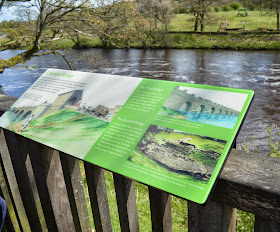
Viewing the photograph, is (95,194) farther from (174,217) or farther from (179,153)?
(174,217)

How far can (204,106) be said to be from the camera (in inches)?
39.1

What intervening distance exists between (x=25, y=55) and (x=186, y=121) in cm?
1337

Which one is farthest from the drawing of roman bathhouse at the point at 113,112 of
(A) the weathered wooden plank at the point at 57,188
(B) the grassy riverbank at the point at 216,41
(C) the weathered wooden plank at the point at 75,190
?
(B) the grassy riverbank at the point at 216,41

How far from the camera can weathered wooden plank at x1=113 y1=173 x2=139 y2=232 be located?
4.00 ft

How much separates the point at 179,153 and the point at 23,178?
4.44 feet

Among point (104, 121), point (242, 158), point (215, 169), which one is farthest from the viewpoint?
point (104, 121)

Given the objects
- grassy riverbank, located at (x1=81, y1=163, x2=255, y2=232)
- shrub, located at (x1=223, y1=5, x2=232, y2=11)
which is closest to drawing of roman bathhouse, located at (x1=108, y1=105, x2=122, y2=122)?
grassy riverbank, located at (x1=81, y1=163, x2=255, y2=232)

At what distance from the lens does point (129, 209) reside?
128 centimetres

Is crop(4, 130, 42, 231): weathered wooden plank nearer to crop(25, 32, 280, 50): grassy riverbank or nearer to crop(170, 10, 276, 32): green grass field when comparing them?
crop(25, 32, 280, 50): grassy riverbank

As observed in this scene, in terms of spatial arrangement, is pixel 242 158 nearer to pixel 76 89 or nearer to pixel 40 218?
pixel 76 89

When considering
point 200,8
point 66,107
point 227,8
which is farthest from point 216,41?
point 66,107

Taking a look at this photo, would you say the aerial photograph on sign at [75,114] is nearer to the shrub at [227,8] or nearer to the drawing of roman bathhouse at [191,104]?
the drawing of roman bathhouse at [191,104]

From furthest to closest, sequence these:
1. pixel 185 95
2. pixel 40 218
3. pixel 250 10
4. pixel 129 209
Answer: pixel 250 10
pixel 40 218
pixel 129 209
pixel 185 95

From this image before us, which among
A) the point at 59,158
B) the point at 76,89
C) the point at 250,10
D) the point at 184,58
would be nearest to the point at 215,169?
the point at 76,89
